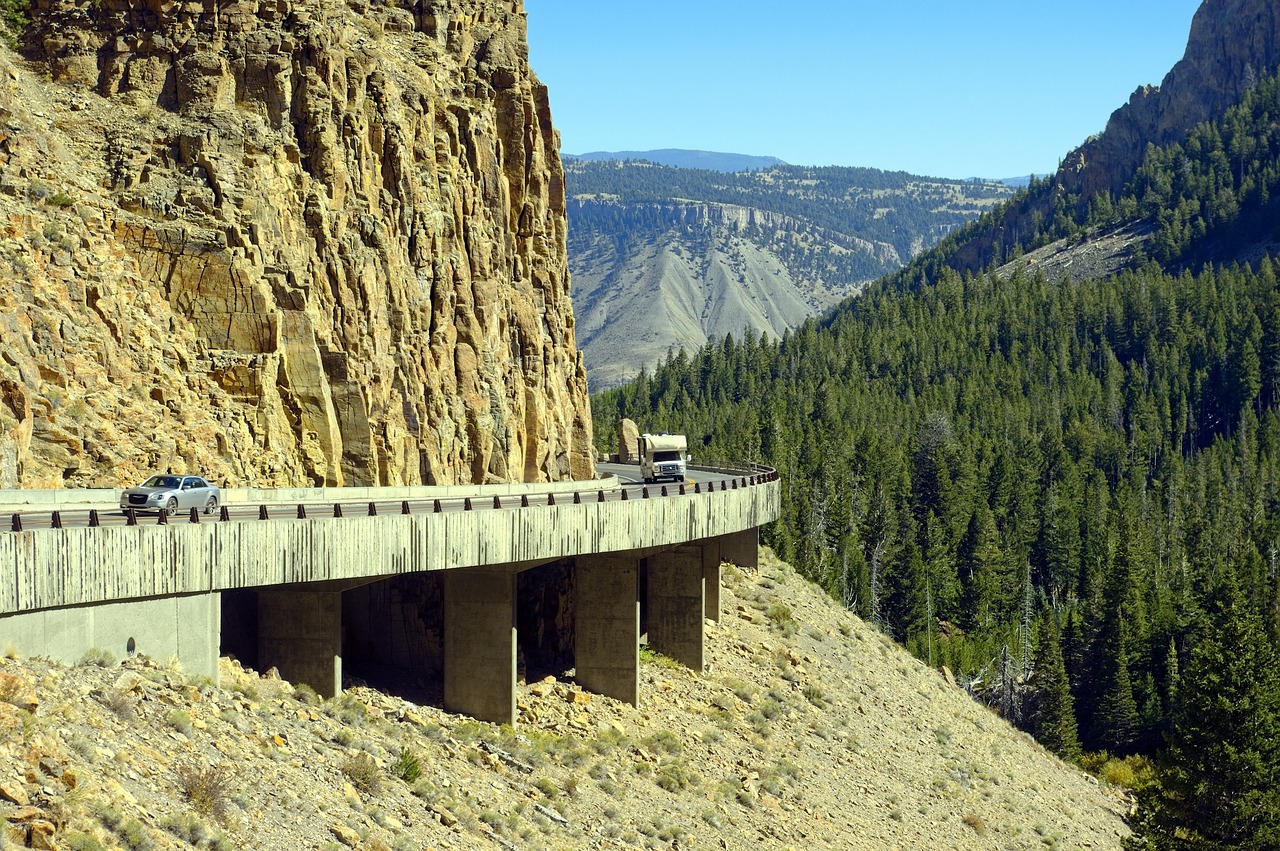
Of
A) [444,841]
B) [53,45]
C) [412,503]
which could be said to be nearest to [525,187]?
[53,45]

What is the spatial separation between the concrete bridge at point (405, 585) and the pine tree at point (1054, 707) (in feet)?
94.8

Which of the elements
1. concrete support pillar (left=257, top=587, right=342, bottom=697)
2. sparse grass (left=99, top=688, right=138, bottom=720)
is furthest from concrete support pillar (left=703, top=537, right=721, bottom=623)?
sparse grass (left=99, top=688, right=138, bottom=720)

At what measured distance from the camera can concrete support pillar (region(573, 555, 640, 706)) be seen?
41.5 metres

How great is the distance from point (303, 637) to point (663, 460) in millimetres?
27515

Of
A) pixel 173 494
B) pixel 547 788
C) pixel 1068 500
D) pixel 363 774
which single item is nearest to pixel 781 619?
pixel 547 788

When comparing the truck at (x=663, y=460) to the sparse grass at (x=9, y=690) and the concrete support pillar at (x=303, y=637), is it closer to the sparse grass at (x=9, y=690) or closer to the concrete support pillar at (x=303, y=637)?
the concrete support pillar at (x=303, y=637)

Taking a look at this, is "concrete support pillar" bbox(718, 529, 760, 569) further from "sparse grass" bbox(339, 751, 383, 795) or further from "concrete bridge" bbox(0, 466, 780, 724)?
"sparse grass" bbox(339, 751, 383, 795)

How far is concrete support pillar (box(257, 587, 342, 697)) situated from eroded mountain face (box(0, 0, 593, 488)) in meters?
5.91

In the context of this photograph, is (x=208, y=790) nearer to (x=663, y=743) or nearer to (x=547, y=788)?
(x=547, y=788)

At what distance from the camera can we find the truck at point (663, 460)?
57.7 metres

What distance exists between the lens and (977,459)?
133000 millimetres

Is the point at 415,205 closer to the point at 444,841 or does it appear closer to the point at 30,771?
the point at 444,841

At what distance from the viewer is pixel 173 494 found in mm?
31766

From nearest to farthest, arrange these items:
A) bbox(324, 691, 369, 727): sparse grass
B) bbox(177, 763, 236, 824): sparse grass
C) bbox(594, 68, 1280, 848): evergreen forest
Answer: bbox(177, 763, 236, 824): sparse grass < bbox(324, 691, 369, 727): sparse grass < bbox(594, 68, 1280, 848): evergreen forest
